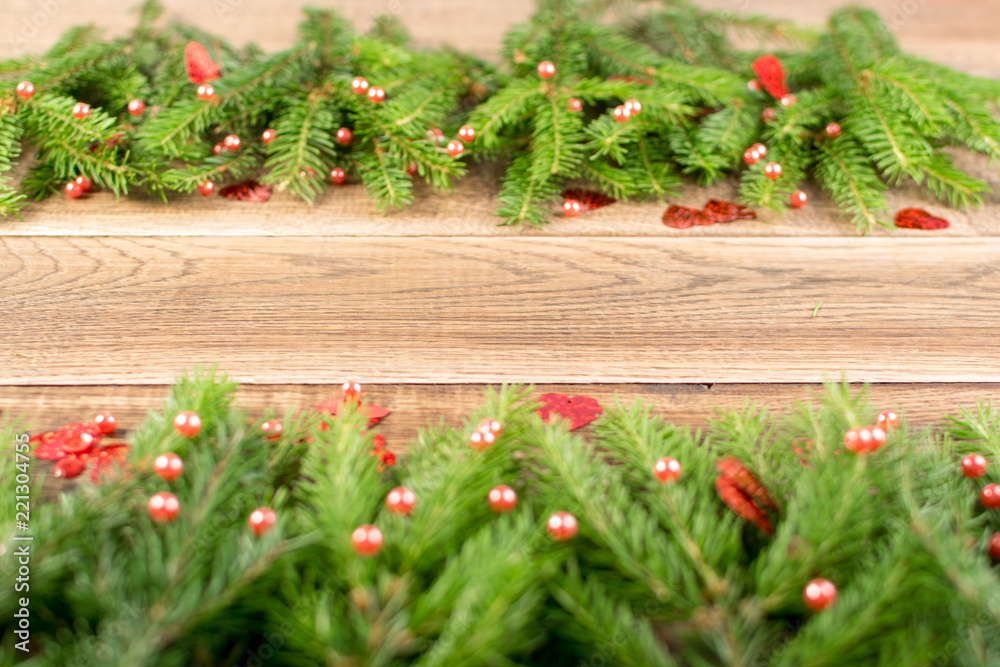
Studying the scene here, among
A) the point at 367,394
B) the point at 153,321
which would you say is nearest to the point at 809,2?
the point at 367,394

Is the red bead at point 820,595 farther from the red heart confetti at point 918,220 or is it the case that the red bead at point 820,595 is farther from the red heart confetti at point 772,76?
the red heart confetti at point 772,76

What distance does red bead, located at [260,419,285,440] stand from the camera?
63 centimetres

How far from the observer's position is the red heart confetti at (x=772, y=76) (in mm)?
997

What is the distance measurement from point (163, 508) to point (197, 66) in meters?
0.68

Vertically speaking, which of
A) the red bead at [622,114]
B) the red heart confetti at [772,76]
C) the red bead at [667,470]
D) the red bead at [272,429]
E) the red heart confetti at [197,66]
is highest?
the red heart confetti at [772,76]

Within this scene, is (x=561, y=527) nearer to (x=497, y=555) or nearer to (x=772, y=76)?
(x=497, y=555)

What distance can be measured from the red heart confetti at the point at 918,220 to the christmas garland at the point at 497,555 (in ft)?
1.42

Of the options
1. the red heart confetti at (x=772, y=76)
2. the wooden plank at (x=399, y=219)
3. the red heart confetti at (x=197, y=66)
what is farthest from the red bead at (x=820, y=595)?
the red heart confetti at (x=197, y=66)

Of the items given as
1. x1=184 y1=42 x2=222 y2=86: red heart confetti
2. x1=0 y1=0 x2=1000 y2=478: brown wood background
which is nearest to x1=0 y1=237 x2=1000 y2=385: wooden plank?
x1=0 y1=0 x2=1000 y2=478: brown wood background

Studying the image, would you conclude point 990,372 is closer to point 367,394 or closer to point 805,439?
point 805,439

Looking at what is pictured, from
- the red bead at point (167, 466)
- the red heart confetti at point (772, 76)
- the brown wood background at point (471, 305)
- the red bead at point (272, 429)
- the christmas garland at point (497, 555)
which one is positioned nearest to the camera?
the christmas garland at point (497, 555)

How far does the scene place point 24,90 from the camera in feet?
2.84

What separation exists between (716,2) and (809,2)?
0.19 m

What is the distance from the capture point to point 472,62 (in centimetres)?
103
